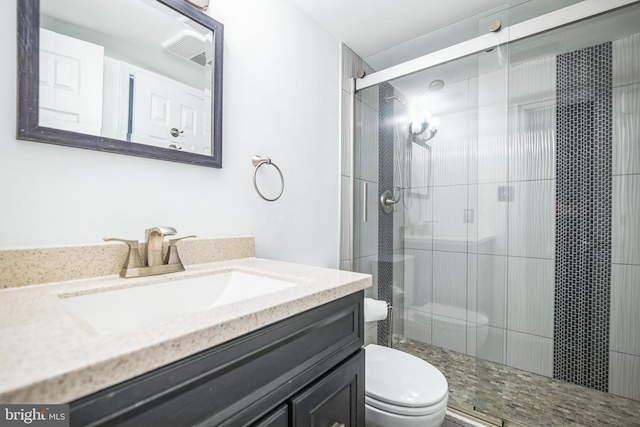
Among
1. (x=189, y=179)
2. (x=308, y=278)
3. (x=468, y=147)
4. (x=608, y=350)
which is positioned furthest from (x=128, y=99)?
(x=608, y=350)

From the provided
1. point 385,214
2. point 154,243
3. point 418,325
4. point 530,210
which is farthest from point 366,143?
point 154,243

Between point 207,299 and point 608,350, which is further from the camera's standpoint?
point 608,350

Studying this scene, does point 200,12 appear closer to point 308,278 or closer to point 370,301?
point 308,278

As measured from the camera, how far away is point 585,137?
1.60m

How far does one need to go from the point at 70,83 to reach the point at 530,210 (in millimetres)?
2067

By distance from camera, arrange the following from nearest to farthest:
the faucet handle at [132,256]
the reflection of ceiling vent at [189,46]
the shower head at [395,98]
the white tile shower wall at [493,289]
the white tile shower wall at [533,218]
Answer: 1. the faucet handle at [132,256]
2. the reflection of ceiling vent at [189,46]
3. the white tile shower wall at [493,289]
4. the white tile shower wall at [533,218]
5. the shower head at [395,98]

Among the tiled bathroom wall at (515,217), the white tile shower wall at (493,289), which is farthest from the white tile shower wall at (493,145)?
the white tile shower wall at (493,289)

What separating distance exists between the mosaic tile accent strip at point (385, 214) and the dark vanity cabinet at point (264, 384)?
1.10 metres

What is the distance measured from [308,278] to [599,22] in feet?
5.64

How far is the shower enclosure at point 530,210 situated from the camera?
1.48 meters

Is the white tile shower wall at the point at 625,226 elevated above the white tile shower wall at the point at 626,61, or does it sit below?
below

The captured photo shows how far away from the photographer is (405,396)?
1.13 metres

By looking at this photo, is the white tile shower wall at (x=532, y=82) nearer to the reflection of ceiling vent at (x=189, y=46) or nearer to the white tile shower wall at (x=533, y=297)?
the white tile shower wall at (x=533, y=297)

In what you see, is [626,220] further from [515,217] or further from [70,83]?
[70,83]
